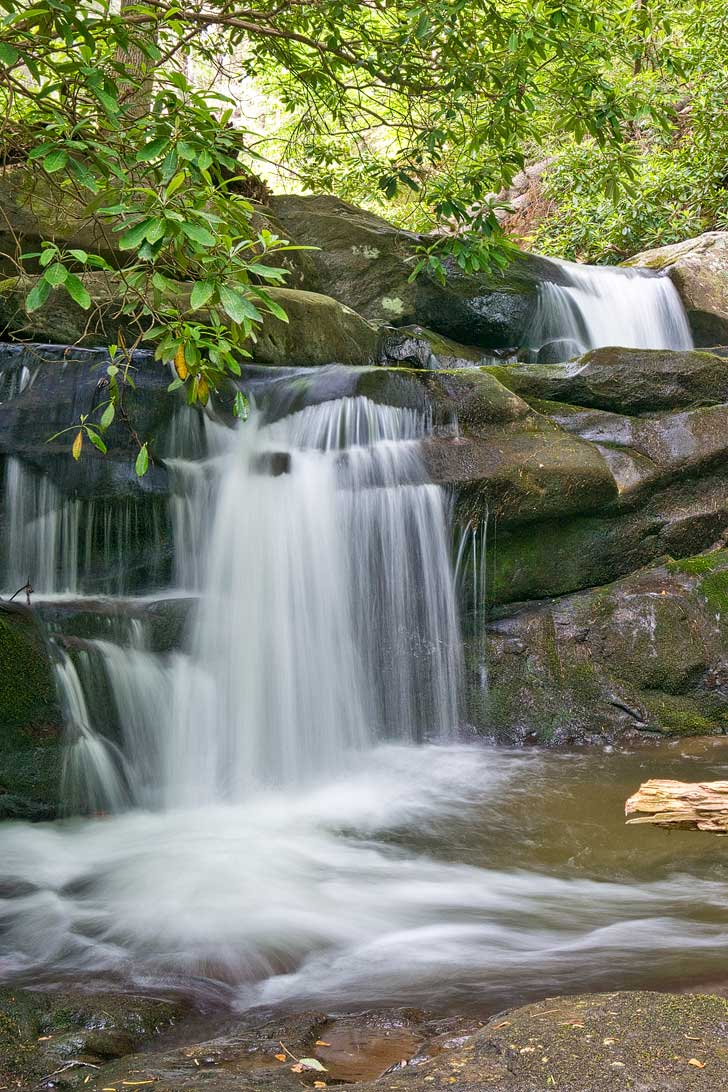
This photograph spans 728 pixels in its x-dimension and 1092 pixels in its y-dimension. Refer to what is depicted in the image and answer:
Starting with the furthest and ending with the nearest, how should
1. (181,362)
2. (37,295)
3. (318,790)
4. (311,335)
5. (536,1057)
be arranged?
(311,335)
(318,790)
(181,362)
(37,295)
(536,1057)

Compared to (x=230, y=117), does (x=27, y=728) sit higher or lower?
lower

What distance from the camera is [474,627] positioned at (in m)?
6.80

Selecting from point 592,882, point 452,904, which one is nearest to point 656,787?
point 592,882

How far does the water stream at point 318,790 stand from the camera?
349cm

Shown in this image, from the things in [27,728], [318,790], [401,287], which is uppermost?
[401,287]

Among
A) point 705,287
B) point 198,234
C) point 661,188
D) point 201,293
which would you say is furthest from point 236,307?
point 661,188

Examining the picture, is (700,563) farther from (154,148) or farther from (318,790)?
(154,148)

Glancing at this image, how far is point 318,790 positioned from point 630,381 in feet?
14.1

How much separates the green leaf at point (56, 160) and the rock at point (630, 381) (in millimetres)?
4888

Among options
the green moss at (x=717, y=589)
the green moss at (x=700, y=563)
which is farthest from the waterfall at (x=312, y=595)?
the green moss at (x=717, y=589)

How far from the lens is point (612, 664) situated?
659cm

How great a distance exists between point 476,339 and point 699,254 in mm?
3563

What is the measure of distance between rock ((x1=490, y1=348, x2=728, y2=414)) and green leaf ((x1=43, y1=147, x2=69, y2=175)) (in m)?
4.89

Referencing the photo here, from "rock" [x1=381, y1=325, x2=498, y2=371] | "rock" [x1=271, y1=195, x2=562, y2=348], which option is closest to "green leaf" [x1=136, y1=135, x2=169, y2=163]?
A: "rock" [x1=381, y1=325, x2=498, y2=371]
